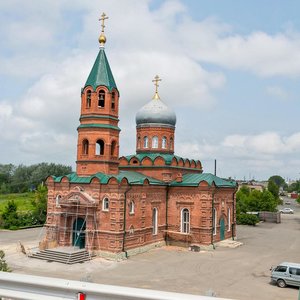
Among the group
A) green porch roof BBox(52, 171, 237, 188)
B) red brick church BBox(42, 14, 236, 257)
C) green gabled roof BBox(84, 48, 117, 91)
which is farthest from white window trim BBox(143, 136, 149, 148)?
green gabled roof BBox(84, 48, 117, 91)

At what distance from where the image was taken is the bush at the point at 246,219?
44.4 metres

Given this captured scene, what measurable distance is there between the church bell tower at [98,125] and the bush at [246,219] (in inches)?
852

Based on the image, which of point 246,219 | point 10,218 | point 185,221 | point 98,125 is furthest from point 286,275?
point 10,218

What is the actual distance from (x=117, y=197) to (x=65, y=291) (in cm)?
2135

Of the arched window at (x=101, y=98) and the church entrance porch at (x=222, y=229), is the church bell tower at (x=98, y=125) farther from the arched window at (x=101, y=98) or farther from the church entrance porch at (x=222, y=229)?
the church entrance porch at (x=222, y=229)

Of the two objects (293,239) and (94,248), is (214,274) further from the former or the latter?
(293,239)

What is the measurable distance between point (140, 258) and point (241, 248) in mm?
8641

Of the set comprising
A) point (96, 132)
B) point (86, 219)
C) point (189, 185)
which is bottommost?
point (86, 219)

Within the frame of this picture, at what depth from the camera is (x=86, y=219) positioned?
2528 centimetres

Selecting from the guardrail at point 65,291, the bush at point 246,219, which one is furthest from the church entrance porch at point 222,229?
the guardrail at point 65,291

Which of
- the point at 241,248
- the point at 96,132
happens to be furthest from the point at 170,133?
the point at 241,248

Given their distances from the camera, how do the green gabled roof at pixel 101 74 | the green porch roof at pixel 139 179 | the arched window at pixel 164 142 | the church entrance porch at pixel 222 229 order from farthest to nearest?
the arched window at pixel 164 142 < the church entrance porch at pixel 222 229 < the green gabled roof at pixel 101 74 < the green porch roof at pixel 139 179

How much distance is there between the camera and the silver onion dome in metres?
33.6

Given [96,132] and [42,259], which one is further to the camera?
[96,132]
